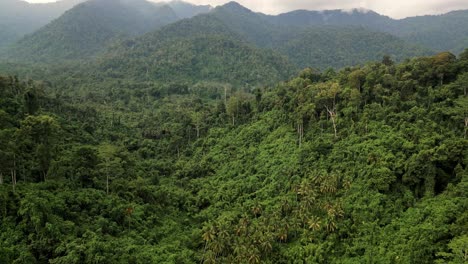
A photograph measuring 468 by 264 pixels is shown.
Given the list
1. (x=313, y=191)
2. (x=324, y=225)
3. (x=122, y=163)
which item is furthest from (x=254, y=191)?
(x=122, y=163)

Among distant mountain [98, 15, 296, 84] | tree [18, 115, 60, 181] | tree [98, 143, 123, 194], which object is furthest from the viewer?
distant mountain [98, 15, 296, 84]

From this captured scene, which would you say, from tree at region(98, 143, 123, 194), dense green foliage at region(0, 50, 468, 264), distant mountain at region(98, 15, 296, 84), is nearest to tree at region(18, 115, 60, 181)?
dense green foliage at region(0, 50, 468, 264)

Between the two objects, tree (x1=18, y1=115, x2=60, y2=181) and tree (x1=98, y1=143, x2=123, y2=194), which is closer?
tree (x1=18, y1=115, x2=60, y2=181)

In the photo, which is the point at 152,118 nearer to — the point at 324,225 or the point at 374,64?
the point at 374,64

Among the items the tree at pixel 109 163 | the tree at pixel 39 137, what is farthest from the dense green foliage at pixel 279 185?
the tree at pixel 109 163

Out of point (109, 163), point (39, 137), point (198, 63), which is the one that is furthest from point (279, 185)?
point (198, 63)

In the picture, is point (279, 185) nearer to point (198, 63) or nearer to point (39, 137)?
point (39, 137)

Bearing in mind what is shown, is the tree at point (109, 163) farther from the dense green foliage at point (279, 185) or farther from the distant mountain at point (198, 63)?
the distant mountain at point (198, 63)

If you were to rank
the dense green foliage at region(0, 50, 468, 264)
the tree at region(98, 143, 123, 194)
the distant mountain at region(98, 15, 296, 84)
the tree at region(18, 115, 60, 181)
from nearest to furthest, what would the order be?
the dense green foliage at region(0, 50, 468, 264), the tree at region(18, 115, 60, 181), the tree at region(98, 143, 123, 194), the distant mountain at region(98, 15, 296, 84)

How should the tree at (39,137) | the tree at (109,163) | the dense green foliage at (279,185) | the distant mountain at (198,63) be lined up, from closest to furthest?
the dense green foliage at (279,185)
the tree at (39,137)
the tree at (109,163)
the distant mountain at (198,63)

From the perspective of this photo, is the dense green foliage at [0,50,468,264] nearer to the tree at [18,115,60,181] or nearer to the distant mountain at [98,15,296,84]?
the tree at [18,115,60,181]
